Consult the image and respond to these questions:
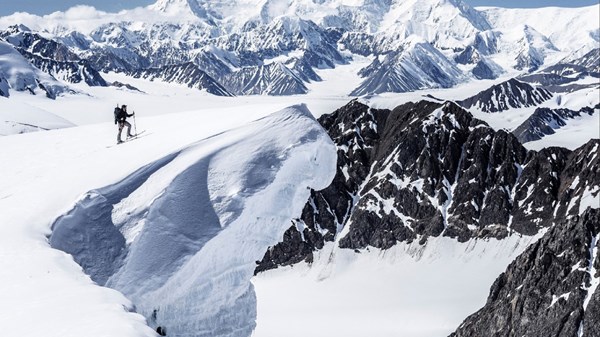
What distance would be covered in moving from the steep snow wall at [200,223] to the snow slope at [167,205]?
4 cm

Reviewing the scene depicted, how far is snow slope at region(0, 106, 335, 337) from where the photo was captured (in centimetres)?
1819

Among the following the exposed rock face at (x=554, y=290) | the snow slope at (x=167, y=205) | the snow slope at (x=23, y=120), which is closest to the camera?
the snow slope at (x=167, y=205)

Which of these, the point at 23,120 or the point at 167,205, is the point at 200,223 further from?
the point at 23,120

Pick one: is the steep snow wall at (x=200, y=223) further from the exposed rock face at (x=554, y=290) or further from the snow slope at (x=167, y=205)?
the exposed rock face at (x=554, y=290)

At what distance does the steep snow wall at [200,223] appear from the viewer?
20.8 m

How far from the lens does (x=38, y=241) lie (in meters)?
20.0

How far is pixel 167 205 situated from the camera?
856 inches

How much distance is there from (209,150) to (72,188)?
4.64m

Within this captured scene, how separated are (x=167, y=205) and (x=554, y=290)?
143m

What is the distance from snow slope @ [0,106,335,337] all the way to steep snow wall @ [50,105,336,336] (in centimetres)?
4

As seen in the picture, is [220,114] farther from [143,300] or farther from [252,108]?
[143,300]

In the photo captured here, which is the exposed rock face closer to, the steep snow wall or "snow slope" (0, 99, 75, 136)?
"snow slope" (0, 99, 75, 136)

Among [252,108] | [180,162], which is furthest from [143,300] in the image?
[252,108]

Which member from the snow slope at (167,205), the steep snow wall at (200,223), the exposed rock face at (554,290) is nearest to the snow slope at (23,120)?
the snow slope at (167,205)
